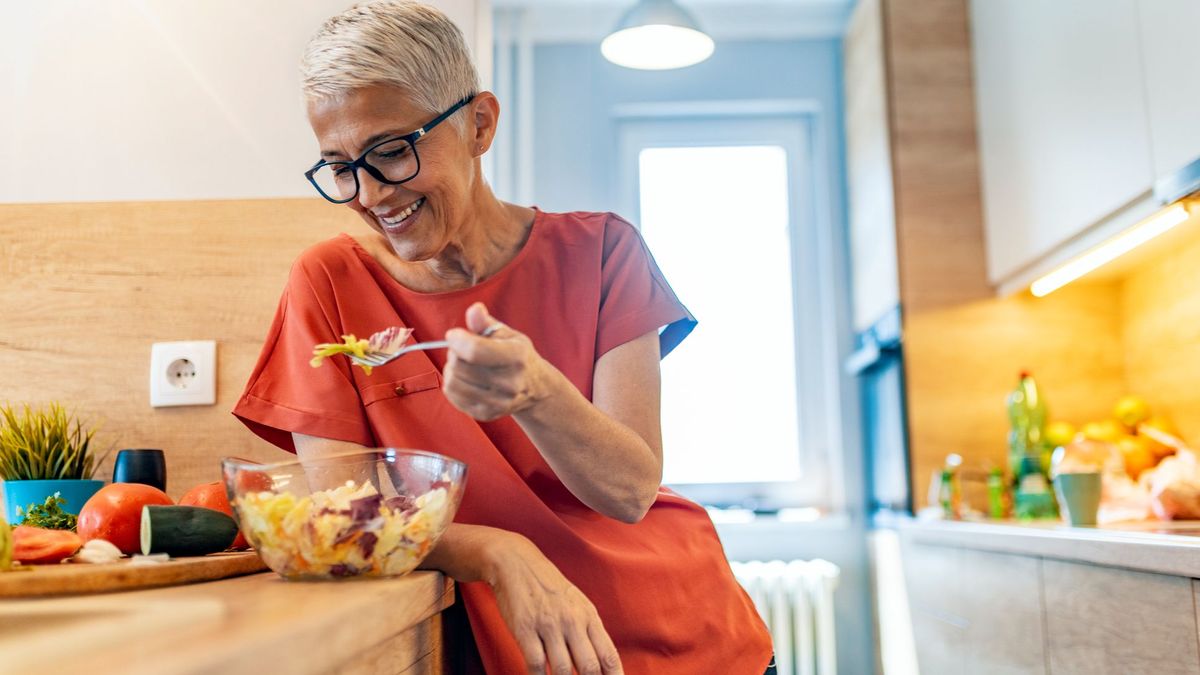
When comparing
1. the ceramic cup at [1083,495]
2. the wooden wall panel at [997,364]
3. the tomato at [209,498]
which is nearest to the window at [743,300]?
the wooden wall panel at [997,364]

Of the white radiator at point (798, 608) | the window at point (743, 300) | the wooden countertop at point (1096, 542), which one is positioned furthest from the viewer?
the window at point (743, 300)

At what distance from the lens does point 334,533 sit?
0.74 meters

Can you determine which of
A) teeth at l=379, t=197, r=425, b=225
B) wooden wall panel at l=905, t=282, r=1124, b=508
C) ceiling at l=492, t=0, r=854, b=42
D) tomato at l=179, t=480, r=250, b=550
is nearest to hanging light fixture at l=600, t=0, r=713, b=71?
ceiling at l=492, t=0, r=854, b=42

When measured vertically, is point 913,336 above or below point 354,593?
above

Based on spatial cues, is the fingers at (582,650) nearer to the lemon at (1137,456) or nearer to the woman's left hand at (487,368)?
the woman's left hand at (487,368)

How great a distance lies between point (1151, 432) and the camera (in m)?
2.37

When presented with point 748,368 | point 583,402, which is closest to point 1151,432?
point 748,368

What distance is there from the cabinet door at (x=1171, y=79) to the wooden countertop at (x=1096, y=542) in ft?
2.14

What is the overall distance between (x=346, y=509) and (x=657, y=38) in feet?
7.69

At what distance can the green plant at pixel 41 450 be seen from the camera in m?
1.30

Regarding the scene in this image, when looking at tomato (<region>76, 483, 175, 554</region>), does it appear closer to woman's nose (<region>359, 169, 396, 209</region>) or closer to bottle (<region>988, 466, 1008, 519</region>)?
woman's nose (<region>359, 169, 396, 209</region>)

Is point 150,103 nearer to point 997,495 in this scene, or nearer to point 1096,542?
point 1096,542

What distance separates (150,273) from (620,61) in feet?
5.57

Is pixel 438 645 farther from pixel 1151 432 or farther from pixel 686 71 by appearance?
pixel 686 71
